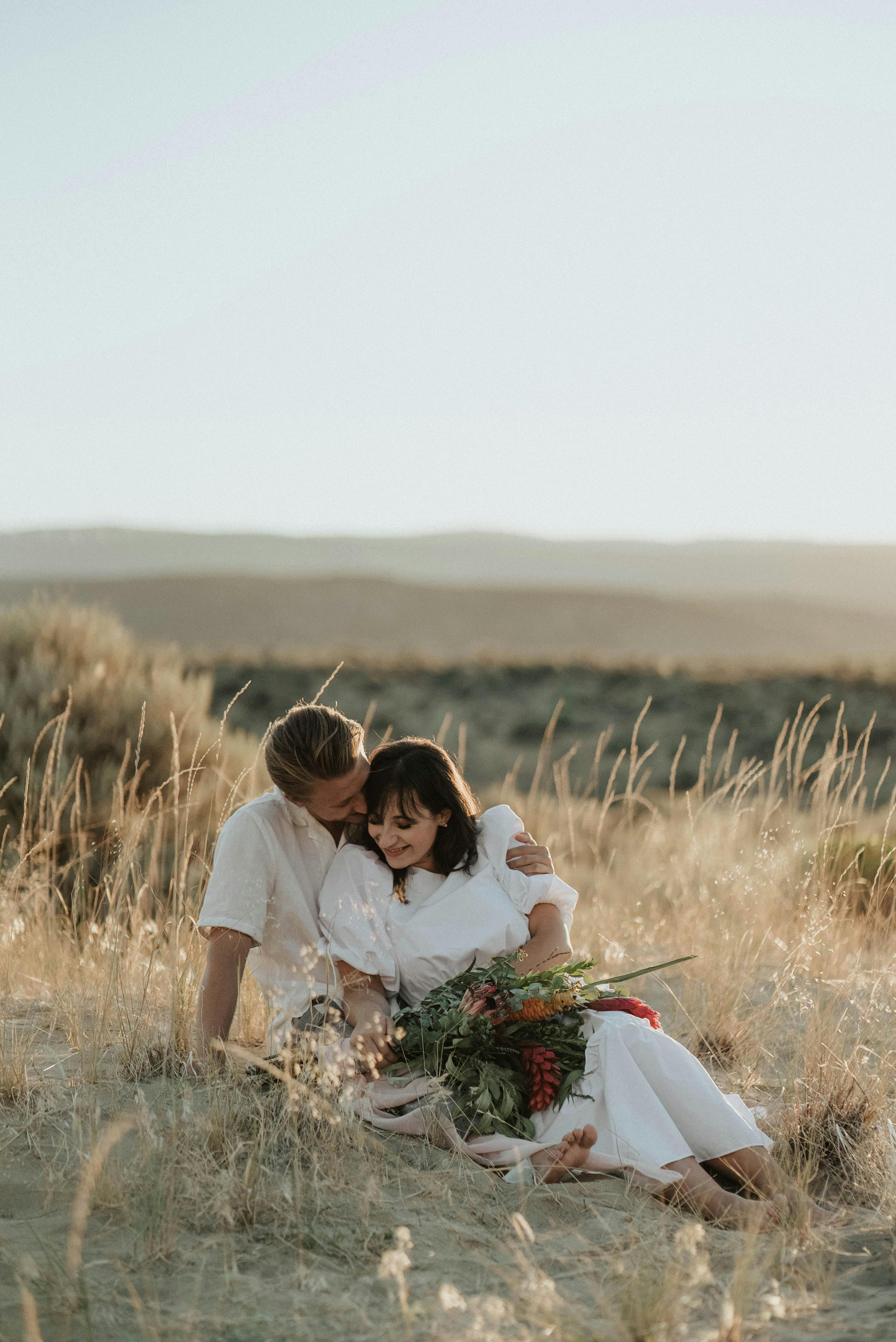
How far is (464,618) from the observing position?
207ft

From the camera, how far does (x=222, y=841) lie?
3.55m

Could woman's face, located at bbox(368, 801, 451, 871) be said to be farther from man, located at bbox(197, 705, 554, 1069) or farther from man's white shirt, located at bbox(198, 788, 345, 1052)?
man's white shirt, located at bbox(198, 788, 345, 1052)

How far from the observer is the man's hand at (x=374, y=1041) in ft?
10.1

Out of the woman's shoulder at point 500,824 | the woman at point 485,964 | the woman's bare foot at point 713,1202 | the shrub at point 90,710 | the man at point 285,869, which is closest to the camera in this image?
the woman's bare foot at point 713,1202

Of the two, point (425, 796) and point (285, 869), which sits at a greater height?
A: point (425, 796)

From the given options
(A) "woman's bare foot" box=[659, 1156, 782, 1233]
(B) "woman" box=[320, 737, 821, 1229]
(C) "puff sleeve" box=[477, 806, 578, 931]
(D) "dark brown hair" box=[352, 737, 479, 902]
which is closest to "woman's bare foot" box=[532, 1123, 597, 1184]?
(B) "woman" box=[320, 737, 821, 1229]

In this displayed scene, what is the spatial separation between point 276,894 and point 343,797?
1.43 feet

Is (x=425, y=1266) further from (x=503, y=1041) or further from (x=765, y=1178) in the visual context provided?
(x=765, y=1178)

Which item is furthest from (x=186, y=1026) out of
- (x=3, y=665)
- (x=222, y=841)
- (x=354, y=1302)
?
(x=3, y=665)

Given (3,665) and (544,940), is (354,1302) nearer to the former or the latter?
(544,940)

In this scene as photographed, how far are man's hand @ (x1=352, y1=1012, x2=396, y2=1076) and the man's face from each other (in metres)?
0.63

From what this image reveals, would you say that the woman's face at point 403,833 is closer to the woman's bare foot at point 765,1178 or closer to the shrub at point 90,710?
the woman's bare foot at point 765,1178

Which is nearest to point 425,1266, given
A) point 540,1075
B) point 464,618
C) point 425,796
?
point 540,1075

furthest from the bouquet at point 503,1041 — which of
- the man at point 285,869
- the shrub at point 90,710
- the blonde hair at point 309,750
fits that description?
the shrub at point 90,710
